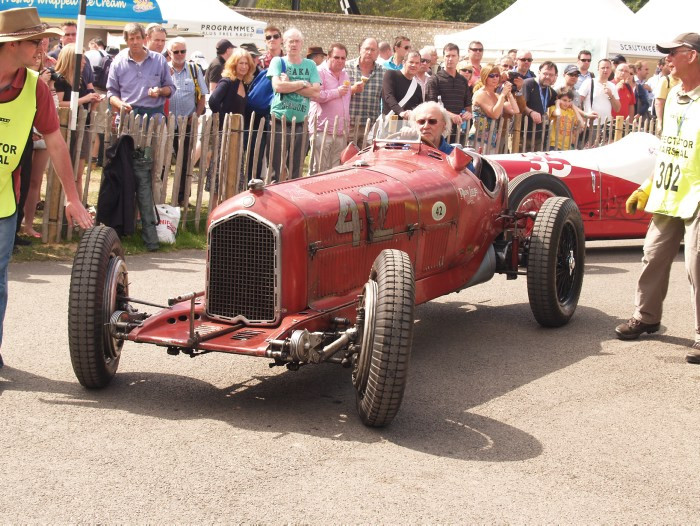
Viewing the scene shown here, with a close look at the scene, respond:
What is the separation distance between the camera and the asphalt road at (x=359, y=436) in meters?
4.30

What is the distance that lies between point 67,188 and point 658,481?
12.1 ft

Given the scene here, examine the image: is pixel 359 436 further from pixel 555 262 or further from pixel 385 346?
pixel 555 262

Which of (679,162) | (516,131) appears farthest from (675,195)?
(516,131)

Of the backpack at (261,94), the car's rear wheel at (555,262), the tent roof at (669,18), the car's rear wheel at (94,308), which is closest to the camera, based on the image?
the car's rear wheel at (94,308)

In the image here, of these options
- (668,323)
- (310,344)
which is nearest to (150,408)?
(310,344)

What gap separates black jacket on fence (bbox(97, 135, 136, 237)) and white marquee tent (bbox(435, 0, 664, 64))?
1592 centimetres

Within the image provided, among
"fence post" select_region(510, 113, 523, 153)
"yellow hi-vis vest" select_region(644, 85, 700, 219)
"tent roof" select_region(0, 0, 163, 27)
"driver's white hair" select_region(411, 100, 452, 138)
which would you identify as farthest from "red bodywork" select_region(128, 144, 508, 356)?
"tent roof" select_region(0, 0, 163, 27)

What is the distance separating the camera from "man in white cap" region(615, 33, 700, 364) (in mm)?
6988

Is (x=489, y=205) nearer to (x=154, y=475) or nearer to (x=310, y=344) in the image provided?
(x=310, y=344)

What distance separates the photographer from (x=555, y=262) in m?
7.48

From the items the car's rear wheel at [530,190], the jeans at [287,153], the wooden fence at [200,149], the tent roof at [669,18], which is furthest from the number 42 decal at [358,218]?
the tent roof at [669,18]

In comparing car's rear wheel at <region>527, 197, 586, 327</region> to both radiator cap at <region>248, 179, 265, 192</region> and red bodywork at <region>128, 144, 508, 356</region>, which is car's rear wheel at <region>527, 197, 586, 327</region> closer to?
red bodywork at <region>128, 144, 508, 356</region>

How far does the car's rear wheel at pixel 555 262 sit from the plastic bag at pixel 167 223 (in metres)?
4.34

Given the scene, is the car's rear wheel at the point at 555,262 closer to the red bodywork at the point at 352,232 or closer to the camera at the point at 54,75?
the red bodywork at the point at 352,232
